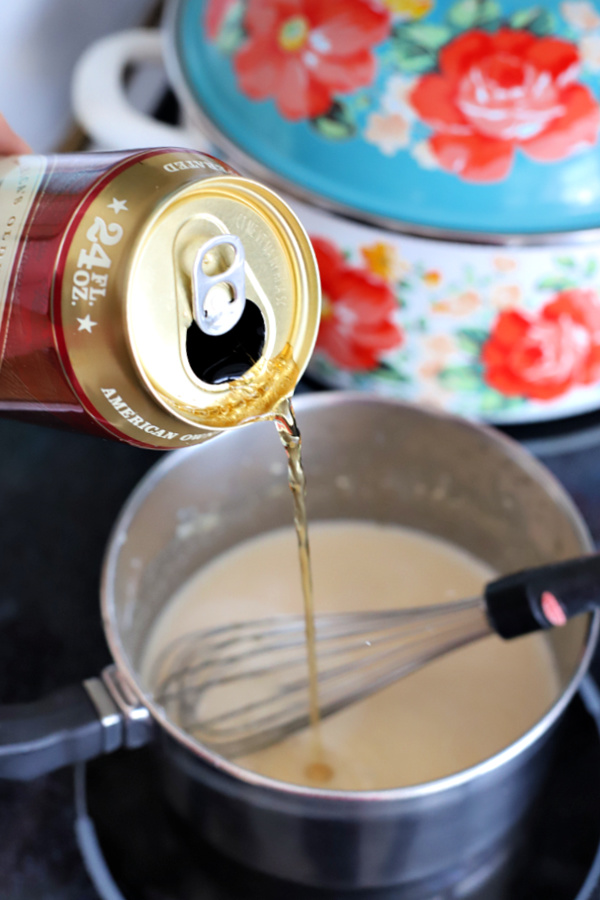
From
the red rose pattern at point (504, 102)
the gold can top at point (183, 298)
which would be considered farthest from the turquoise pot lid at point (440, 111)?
the gold can top at point (183, 298)

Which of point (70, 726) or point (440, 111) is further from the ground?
point (440, 111)

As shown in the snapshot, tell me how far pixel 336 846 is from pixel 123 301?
27cm

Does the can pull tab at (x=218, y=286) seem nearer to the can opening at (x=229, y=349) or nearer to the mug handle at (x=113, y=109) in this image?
the can opening at (x=229, y=349)

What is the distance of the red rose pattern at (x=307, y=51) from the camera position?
1.87 feet

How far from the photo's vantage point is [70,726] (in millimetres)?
422

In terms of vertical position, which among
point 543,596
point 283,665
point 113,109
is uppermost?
point 113,109

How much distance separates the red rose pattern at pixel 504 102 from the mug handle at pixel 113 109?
0.16 metres

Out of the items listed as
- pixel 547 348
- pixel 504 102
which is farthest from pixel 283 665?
pixel 504 102

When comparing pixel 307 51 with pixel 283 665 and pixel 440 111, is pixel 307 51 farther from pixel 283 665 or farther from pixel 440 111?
pixel 283 665

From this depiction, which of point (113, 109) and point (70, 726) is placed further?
point (113, 109)

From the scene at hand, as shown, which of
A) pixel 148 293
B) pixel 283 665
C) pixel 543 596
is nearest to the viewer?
pixel 148 293

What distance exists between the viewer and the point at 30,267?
1.21 feet

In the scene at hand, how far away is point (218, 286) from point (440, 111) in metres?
0.26

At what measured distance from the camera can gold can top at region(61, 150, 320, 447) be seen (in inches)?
13.6
